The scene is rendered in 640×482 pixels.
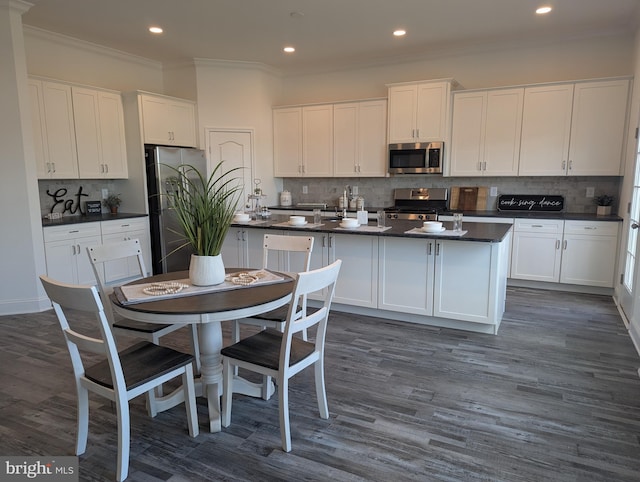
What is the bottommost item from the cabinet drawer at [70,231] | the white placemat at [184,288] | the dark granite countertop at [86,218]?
the white placemat at [184,288]

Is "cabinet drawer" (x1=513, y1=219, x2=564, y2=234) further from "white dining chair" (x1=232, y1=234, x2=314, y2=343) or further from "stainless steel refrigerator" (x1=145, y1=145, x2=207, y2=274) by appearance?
"stainless steel refrigerator" (x1=145, y1=145, x2=207, y2=274)

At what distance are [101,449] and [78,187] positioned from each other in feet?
14.0

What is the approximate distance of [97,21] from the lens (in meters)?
4.62

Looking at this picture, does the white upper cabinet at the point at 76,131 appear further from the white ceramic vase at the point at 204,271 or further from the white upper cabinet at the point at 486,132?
the white upper cabinet at the point at 486,132

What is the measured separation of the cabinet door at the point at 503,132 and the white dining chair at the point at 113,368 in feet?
15.3

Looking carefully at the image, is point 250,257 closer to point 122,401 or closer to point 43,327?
point 43,327

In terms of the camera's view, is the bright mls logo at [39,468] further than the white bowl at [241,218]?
No

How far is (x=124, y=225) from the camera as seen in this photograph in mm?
5359

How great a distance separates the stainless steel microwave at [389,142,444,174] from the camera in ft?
18.5

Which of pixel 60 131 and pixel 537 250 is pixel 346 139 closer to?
pixel 537 250

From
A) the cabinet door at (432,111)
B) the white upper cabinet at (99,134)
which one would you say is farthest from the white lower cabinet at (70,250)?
the cabinet door at (432,111)

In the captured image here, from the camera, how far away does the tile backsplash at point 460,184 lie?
5.29 m

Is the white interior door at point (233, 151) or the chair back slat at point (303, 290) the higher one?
the white interior door at point (233, 151)

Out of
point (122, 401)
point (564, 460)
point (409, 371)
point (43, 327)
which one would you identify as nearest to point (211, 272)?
point (122, 401)
